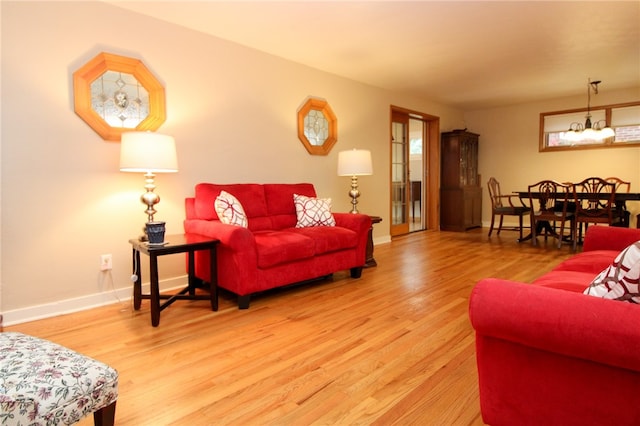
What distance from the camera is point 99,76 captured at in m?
2.83

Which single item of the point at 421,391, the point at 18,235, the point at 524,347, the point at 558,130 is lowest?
the point at 421,391

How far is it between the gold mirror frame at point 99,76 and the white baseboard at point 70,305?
121 cm

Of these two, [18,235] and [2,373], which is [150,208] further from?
[2,373]

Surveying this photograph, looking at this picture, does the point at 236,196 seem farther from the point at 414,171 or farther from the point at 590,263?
the point at 414,171

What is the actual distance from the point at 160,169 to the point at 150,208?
0.36 meters

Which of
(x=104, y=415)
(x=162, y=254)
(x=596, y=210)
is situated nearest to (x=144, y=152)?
(x=162, y=254)

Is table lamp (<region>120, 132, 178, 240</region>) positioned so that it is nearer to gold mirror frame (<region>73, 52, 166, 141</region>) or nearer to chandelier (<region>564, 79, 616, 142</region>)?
gold mirror frame (<region>73, 52, 166, 141</region>)

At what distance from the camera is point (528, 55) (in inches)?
165

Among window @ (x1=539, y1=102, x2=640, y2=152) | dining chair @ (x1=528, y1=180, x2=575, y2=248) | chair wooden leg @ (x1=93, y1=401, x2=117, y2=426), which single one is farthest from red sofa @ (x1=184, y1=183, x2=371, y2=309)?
window @ (x1=539, y1=102, x2=640, y2=152)

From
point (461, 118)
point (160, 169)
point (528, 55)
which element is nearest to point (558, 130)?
point (461, 118)

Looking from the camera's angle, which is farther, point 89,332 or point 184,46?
point 184,46

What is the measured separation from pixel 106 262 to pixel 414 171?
18.5ft

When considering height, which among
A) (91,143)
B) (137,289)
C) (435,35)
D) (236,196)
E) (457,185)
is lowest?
(137,289)

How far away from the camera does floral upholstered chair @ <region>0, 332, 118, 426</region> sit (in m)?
0.95
